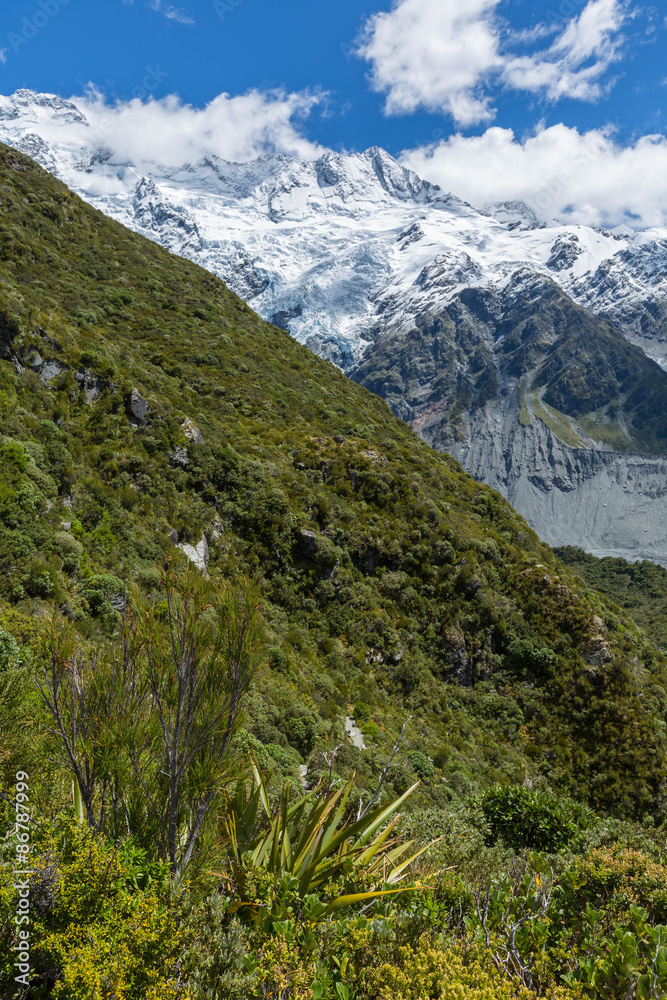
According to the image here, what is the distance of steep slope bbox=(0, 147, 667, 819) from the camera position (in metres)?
11.4

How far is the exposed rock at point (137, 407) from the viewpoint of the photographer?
1694 centimetres

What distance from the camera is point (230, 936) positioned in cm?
289

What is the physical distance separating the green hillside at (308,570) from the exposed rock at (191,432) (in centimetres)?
15

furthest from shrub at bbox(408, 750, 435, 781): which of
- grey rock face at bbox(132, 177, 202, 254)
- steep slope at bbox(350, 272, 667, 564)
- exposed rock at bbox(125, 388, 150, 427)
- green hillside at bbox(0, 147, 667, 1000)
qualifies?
grey rock face at bbox(132, 177, 202, 254)

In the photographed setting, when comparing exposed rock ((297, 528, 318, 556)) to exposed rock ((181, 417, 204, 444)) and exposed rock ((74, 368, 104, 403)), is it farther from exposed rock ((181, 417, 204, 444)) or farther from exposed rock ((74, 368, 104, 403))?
exposed rock ((74, 368, 104, 403))

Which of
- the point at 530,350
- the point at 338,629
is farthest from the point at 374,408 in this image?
the point at 530,350

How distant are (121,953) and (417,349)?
595ft

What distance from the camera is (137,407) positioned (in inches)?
677

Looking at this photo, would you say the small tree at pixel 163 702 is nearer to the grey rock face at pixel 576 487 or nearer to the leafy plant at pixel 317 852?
the leafy plant at pixel 317 852

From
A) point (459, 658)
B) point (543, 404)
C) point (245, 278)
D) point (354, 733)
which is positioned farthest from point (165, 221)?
point (354, 733)

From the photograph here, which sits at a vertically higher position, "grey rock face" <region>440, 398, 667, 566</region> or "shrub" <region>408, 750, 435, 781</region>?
"grey rock face" <region>440, 398, 667, 566</region>

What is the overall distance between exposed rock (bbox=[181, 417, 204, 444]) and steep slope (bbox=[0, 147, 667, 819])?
13 centimetres

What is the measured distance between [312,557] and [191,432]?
6.47 meters
